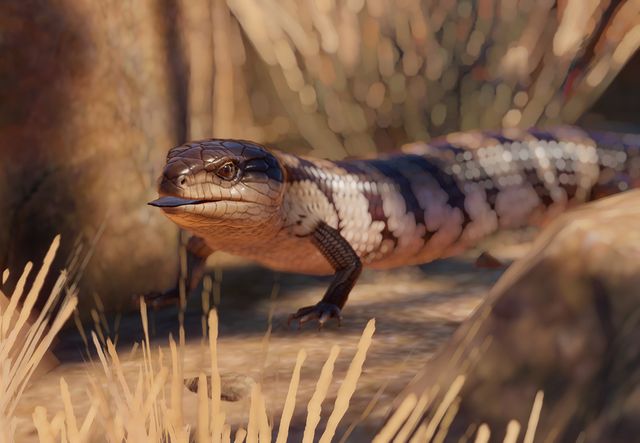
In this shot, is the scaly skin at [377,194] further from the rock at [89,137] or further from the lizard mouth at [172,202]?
the rock at [89,137]

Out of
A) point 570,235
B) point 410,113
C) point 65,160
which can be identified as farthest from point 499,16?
point 570,235

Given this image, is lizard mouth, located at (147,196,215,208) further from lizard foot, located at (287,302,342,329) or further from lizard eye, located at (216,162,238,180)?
lizard foot, located at (287,302,342,329)

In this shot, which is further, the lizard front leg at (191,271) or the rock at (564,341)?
the lizard front leg at (191,271)

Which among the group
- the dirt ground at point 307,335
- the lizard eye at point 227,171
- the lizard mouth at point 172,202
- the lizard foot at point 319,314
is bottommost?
the dirt ground at point 307,335

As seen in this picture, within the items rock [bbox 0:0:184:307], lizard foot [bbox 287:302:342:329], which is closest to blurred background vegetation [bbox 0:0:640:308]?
rock [bbox 0:0:184:307]

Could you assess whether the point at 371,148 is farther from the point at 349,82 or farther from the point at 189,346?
the point at 189,346

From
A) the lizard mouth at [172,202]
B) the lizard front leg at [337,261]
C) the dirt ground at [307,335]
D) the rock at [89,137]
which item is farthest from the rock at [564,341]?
the rock at [89,137]

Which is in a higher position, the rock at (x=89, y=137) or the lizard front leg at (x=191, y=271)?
the rock at (x=89, y=137)
